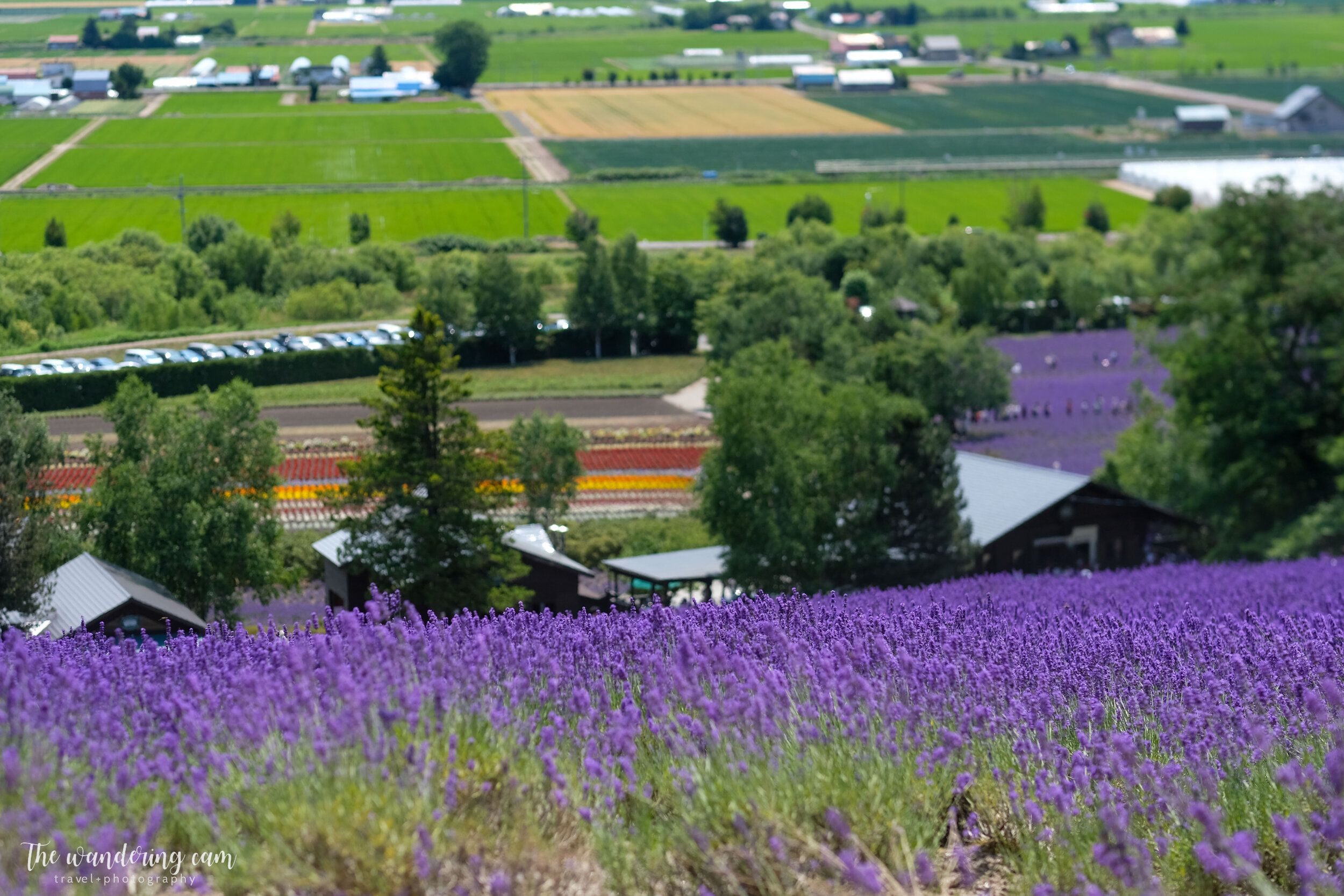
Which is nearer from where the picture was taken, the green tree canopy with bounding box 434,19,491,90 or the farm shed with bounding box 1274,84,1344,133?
the green tree canopy with bounding box 434,19,491,90

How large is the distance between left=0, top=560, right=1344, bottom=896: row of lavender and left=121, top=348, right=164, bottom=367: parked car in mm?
26859

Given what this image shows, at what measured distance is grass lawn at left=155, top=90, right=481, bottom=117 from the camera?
36812 millimetres

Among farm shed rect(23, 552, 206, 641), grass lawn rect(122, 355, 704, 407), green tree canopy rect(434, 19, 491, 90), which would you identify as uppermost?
green tree canopy rect(434, 19, 491, 90)

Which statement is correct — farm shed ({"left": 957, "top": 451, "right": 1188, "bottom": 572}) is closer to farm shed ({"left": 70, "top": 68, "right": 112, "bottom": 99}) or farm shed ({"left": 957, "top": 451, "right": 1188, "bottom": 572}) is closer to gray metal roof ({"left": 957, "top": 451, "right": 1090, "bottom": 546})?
gray metal roof ({"left": 957, "top": 451, "right": 1090, "bottom": 546})

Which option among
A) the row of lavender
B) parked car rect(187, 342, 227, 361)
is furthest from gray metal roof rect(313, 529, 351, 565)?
the row of lavender

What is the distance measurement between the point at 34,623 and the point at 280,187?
35.5 meters

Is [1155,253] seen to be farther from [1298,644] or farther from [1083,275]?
[1298,644]

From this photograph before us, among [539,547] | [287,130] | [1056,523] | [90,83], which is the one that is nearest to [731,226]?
[287,130]

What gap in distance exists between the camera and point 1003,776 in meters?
5.59

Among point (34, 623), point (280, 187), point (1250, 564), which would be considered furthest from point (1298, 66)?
point (34, 623)

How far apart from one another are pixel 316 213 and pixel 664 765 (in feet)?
167

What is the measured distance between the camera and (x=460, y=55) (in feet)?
219

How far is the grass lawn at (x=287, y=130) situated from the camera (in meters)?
35.8

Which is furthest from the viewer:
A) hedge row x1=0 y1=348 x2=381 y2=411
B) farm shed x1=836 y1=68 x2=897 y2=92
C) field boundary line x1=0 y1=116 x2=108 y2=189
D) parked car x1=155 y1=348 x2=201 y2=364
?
farm shed x1=836 y1=68 x2=897 y2=92
